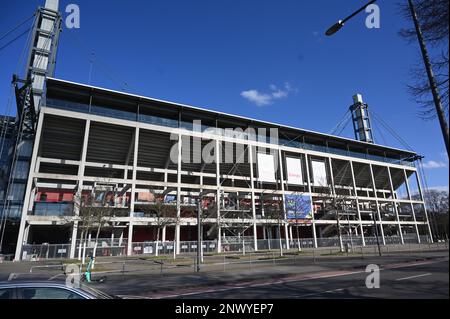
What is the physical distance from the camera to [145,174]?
5141cm

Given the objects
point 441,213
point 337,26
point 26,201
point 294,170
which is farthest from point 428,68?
point 294,170

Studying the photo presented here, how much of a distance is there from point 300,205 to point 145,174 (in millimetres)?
28071

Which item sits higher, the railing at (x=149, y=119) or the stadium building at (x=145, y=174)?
the railing at (x=149, y=119)

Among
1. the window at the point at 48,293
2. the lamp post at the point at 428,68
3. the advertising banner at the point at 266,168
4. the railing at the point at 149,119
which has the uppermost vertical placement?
the railing at the point at 149,119

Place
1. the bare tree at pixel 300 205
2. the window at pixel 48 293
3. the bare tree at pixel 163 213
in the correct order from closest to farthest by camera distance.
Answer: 1. the window at pixel 48 293
2. the bare tree at pixel 163 213
3. the bare tree at pixel 300 205

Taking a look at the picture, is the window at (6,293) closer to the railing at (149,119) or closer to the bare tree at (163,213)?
the bare tree at (163,213)

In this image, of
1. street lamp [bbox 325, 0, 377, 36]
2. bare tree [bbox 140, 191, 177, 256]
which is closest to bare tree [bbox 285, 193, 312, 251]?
Answer: bare tree [bbox 140, 191, 177, 256]

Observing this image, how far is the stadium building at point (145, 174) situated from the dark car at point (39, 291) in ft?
84.7

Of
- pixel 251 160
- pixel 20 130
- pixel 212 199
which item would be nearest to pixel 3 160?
pixel 20 130

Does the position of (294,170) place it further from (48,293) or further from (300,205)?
(48,293)

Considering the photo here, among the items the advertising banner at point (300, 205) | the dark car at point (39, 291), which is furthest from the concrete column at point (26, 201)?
the advertising banner at point (300, 205)

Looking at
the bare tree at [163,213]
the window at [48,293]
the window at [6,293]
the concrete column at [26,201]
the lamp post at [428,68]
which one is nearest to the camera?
the window at [6,293]

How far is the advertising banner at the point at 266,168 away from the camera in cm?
5191
